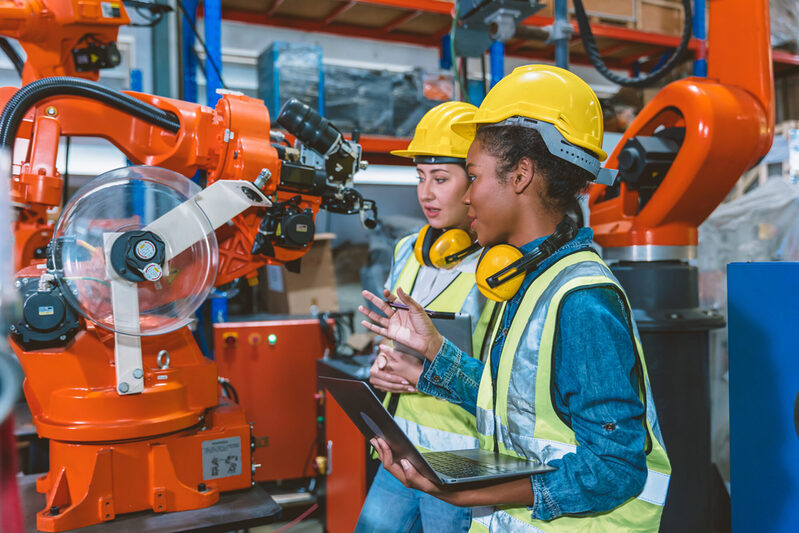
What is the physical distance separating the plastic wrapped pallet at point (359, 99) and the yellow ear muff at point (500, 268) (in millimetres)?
2718

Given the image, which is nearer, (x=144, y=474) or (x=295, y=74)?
(x=144, y=474)

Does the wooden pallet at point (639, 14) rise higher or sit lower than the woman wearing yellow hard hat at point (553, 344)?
higher

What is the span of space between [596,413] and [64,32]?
1.99 meters

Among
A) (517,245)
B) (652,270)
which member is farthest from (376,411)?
(652,270)

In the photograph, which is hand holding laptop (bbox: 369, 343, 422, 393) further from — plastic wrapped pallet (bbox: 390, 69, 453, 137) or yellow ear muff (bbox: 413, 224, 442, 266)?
plastic wrapped pallet (bbox: 390, 69, 453, 137)

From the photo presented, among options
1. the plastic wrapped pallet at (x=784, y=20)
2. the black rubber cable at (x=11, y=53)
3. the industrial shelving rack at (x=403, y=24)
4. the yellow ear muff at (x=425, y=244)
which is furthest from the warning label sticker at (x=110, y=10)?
the plastic wrapped pallet at (x=784, y=20)

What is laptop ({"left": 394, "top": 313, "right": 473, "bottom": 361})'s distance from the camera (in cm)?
171

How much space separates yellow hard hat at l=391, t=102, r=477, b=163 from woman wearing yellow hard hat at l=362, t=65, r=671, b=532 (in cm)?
53

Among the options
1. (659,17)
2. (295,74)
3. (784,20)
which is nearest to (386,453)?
(295,74)

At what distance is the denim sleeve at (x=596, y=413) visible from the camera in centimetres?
100

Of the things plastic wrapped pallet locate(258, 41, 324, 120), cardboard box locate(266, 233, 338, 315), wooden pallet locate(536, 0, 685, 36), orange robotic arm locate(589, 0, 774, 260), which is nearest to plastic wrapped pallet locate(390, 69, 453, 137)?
plastic wrapped pallet locate(258, 41, 324, 120)

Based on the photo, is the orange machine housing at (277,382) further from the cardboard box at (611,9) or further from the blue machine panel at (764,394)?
the cardboard box at (611,9)

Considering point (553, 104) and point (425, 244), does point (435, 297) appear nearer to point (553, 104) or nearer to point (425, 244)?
point (425, 244)

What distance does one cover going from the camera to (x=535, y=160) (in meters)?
1.21
